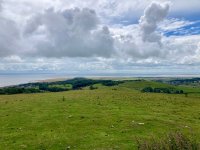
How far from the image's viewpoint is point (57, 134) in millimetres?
25312

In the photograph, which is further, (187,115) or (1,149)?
(187,115)

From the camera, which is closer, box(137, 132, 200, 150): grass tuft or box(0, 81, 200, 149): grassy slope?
box(137, 132, 200, 150): grass tuft

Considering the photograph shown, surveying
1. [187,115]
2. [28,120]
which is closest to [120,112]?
[187,115]

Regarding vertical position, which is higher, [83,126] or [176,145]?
[176,145]

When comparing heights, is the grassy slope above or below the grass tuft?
below

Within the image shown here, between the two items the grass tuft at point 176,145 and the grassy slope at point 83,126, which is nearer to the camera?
the grass tuft at point 176,145

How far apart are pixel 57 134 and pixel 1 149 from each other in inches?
215

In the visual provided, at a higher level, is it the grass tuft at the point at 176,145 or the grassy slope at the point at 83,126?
the grass tuft at the point at 176,145

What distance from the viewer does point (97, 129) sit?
2712 cm

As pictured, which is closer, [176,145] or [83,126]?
[176,145]

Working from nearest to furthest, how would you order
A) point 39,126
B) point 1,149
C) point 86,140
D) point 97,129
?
point 1,149
point 86,140
point 97,129
point 39,126

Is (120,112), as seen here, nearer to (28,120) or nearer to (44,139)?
(28,120)

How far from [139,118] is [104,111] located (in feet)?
20.2

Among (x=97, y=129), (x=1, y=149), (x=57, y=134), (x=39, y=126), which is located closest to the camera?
(x=1, y=149)
